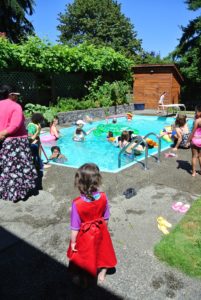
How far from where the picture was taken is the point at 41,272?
3629mm

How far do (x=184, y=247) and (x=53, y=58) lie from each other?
14.1 meters

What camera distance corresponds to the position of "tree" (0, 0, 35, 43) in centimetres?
2875

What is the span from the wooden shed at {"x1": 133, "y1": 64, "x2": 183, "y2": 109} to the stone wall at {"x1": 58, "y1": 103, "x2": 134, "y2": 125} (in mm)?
2889

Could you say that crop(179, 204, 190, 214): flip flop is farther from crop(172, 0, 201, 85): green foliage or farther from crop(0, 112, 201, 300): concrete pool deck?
crop(172, 0, 201, 85): green foliage

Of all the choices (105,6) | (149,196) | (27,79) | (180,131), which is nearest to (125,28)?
(105,6)

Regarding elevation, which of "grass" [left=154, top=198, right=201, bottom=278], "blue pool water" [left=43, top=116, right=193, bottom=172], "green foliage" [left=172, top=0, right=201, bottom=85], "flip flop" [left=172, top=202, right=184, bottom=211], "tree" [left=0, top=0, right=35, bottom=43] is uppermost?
"tree" [left=0, top=0, right=35, bottom=43]

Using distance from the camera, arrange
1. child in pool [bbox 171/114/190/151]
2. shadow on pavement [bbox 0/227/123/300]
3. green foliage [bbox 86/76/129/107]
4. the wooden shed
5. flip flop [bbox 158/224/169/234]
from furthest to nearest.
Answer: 1. the wooden shed
2. green foliage [bbox 86/76/129/107]
3. child in pool [bbox 171/114/190/151]
4. flip flop [bbox 158/224/169/234]
5. shadow on pavement [bbox 0/227/123/300]

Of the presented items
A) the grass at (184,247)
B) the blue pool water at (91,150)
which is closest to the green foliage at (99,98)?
the blue pool water at (91,150)

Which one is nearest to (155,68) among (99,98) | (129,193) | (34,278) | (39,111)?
(99,98)

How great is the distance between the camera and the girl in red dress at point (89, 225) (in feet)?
10.3

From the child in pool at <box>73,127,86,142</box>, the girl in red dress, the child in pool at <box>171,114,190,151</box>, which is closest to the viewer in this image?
the girl in red dress

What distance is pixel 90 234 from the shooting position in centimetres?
324

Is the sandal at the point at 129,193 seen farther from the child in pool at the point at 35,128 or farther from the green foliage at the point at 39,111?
the green foliage at the point at 39,111

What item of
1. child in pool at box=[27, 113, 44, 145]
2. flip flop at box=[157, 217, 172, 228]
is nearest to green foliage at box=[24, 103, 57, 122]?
child in pool at box=[27, 113, 44, 145]
